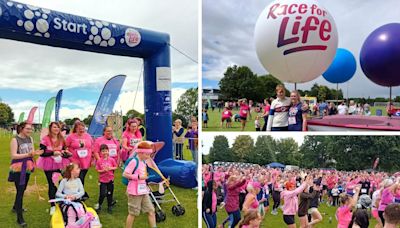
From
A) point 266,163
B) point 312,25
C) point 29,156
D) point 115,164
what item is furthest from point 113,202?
point 312,25

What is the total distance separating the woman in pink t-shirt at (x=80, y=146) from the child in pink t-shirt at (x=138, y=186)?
87cm

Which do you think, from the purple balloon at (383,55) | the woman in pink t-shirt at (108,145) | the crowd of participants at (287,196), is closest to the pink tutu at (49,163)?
the woman in pink t-shirt at (108,145)

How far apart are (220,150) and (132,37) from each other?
2014 mm

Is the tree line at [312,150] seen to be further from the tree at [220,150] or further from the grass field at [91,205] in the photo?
the grass field at [91,205]

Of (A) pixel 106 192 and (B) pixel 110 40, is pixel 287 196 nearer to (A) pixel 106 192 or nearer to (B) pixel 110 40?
(A) pixel 106 192

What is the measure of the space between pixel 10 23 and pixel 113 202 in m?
2.66

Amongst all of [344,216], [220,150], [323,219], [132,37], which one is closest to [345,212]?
[344,216]

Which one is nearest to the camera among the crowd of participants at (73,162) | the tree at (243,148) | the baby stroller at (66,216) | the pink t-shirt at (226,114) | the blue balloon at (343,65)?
the baby stroller at (66,216)

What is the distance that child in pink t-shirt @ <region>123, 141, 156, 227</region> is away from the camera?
389cm

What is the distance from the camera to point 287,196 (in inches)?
183

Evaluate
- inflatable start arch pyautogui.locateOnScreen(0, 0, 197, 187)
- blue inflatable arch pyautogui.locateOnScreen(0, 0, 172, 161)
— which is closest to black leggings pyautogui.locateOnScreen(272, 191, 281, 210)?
inflatable start arch pyautogui.locateOnScreen(0, 0, 197, 187)

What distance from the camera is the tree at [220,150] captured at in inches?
196

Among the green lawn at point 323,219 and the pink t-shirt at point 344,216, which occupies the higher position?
the pink t-shirt at point 344,216

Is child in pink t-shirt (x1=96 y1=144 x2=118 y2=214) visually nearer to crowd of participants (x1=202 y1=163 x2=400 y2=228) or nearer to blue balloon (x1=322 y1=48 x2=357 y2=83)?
crowd of participants (x1=202 y1=163 x2=400 y2=228)
